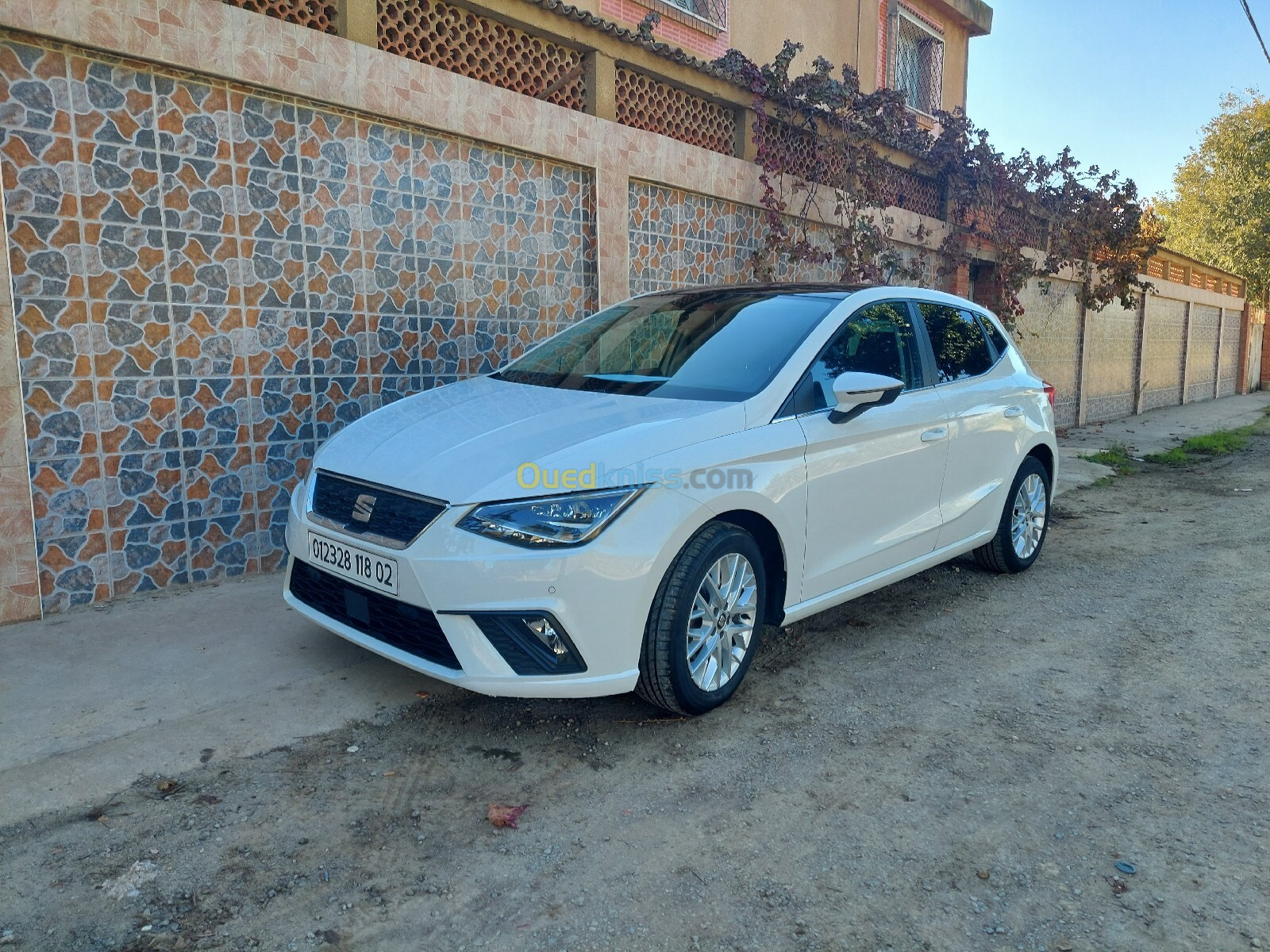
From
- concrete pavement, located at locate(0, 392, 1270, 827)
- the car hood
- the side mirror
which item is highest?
the side mirror

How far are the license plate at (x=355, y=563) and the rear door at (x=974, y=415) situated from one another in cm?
283

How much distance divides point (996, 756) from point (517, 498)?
1895mm

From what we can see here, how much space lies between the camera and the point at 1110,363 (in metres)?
16.7

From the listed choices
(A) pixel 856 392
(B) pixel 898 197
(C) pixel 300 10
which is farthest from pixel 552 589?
(B) pixel 898 197

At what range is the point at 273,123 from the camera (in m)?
5.02

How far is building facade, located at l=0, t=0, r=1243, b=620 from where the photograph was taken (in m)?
4.33

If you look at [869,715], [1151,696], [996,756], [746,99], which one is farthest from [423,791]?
[746,99]

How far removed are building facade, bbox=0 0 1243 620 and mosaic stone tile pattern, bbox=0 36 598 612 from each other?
12 millimetres

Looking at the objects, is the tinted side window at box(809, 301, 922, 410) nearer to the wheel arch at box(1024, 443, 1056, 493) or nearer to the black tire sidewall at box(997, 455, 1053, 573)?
the black tire sidewall at box(997, 455, 1053, 573)

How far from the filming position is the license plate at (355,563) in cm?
314

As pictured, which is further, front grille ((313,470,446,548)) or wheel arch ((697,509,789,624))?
wheel arch ((697,509,789,624))

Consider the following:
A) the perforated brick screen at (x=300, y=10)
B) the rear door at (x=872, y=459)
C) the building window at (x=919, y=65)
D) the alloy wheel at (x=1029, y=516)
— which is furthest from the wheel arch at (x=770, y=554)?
the building window at (x=919, y=65)

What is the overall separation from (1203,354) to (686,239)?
19.9m

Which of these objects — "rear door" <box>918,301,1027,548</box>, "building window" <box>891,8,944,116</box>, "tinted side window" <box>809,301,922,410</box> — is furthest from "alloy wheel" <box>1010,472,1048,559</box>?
"building window" <box>891,8,944,116</box>
